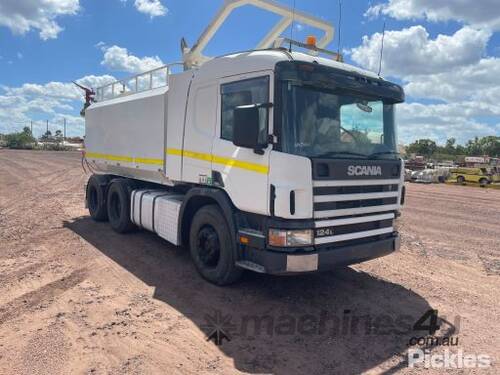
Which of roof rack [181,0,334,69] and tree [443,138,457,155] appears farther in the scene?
tree [443,138,457,155]

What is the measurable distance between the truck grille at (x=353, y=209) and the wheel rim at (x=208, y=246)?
160cm

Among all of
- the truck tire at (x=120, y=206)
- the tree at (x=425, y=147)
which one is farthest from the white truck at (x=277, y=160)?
the tree at (x=425, y=147)

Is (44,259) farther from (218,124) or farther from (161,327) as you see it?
(218,124)

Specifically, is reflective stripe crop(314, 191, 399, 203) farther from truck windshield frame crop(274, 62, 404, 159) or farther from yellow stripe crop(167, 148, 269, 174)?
yellow stripe crop(167, 148, 269, 174)

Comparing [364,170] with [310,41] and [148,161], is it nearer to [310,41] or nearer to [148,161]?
[310,41]

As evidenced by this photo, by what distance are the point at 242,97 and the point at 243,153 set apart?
747 mm

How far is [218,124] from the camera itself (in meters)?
5.65

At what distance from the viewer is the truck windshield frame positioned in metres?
4.67

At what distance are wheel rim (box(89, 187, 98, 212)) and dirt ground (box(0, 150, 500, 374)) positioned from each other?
186 centimetres

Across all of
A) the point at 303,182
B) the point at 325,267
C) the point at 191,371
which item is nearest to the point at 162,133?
the point at 303,182

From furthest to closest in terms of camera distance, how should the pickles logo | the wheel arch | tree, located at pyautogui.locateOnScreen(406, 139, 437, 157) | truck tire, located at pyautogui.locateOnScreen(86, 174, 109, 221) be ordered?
tree, located at pyautogui.locateOnScreen(406, 139, 437, 157), truck tire, located at pyautogui.locateOnScreen(86, 174, 109, 221), the wheel arch, the pickles logo

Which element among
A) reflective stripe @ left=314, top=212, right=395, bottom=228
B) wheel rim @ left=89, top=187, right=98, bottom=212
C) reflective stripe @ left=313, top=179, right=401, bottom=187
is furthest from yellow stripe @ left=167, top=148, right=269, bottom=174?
wheel rim @ left=89, top=187, right=98, bottom=212

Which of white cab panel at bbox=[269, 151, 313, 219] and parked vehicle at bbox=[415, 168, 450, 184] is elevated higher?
white cab panel at bbox=[269, 151, 313, 219]

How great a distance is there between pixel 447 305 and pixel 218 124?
398cm
